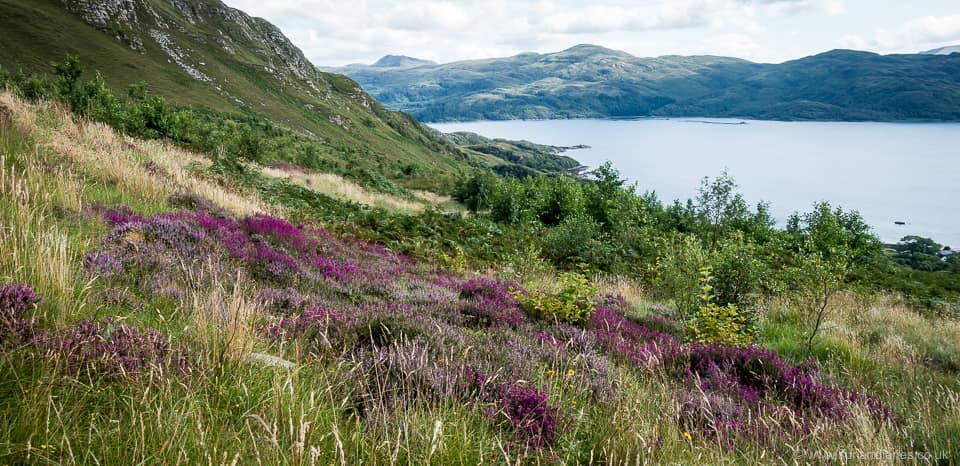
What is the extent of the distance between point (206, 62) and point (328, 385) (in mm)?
98596

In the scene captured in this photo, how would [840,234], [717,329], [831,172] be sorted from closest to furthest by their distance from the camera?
1. [717,329]
2. [840,234]
3. [831,172]

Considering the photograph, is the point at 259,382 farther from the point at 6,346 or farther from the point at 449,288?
the point at 449,288

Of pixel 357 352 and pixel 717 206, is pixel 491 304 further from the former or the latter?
pixel 717 206

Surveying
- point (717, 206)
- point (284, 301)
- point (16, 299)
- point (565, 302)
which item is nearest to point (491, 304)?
point (565, 302)

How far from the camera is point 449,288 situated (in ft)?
27.8

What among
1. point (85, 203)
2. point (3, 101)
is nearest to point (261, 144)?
point (3, 101)

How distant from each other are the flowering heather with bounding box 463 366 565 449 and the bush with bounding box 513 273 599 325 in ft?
10.6

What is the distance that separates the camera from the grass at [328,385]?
86.2 inches

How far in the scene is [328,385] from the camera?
2793mm

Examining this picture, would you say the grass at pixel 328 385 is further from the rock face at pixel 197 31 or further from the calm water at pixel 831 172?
the calm water at pixel 831 172

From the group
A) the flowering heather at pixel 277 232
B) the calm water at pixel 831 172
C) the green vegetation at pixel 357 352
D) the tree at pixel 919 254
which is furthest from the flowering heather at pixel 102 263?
the calm water at pixel 831 172

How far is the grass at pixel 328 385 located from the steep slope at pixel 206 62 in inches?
1916

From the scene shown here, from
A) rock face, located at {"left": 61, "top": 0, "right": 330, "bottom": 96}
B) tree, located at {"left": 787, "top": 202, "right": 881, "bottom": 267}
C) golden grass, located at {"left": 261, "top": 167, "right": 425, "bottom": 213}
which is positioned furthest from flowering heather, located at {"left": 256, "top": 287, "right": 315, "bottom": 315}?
rock face, located at {"left": 61, "top": 0, "right": 330, "bottom": 96}

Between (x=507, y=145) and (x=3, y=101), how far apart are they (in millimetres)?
181437
